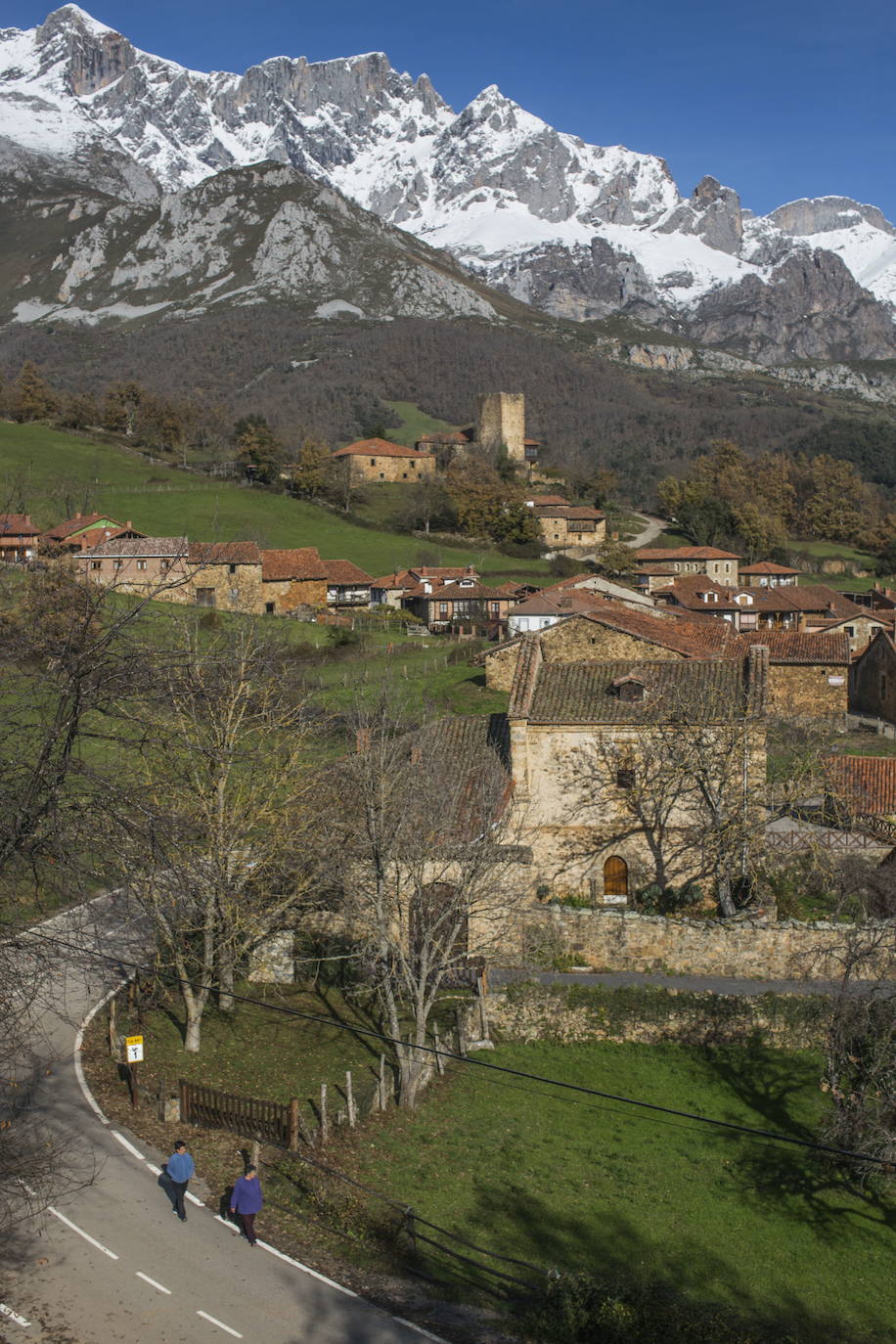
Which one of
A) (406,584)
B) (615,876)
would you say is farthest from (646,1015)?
(406,584)

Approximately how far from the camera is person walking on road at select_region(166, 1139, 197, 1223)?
13.2m

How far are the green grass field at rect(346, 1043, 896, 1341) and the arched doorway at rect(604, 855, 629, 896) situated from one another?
6449 mm

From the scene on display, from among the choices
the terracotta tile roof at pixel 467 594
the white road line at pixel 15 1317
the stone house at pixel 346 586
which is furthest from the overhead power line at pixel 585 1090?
the stone house at pixel 346 586

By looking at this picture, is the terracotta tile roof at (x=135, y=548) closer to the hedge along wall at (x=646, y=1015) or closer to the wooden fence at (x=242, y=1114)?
the hedge along wall at (x=646, y=1015)

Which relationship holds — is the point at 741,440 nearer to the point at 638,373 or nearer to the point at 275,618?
the point at 638,373

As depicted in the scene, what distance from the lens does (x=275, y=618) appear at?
192ft

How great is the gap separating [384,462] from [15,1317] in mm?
103855

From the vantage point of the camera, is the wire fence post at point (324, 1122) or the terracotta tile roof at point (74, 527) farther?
the terracotta tile roof at point (74, 527)

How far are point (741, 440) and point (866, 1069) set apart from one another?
145 meters

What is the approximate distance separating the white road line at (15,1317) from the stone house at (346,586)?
190ft

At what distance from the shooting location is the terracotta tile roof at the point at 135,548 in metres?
56.1

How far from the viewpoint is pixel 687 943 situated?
21.6 m

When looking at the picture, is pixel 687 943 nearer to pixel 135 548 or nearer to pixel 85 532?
pixel 135 548

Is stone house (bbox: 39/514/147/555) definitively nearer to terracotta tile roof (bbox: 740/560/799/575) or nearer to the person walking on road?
terracotta tile roof (bbox: 740/560/799/575)
